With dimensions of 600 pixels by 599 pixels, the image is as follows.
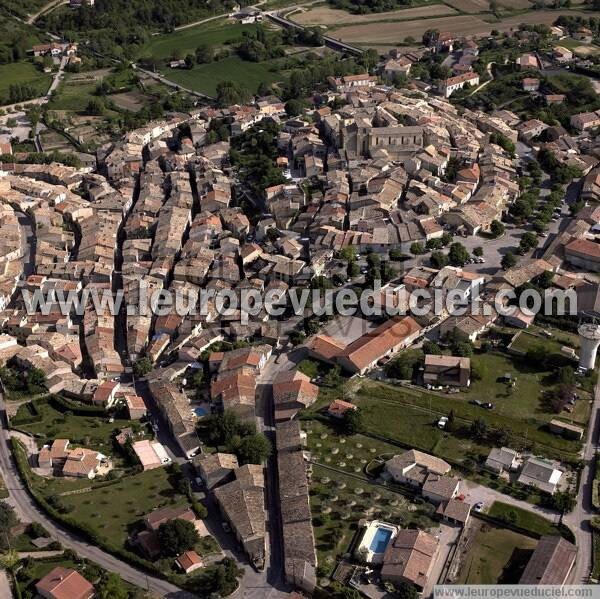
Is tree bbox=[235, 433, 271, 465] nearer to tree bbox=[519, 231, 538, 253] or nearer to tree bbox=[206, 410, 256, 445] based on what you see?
tree bbox=[206, 410, 256, 445]

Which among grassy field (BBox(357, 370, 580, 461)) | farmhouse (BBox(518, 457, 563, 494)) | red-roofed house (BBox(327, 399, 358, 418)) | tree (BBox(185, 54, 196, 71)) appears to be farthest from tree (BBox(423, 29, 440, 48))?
farmhouse (BBox(518, 457, 563, 494))

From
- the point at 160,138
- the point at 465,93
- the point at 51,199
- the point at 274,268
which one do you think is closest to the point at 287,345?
the point at 274,268

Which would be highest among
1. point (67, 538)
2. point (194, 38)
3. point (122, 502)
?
point (194, 38)

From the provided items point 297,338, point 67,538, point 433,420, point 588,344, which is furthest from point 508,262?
point 67,538

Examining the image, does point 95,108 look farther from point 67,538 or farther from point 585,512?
point 585,512

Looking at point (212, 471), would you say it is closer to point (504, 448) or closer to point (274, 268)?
point (504, 448)

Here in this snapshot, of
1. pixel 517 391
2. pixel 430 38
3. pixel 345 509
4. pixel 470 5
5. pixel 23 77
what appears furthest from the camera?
pixel 470 5

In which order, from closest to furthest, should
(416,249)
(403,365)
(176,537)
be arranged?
(176,537) < (403,365) < (416,249)
